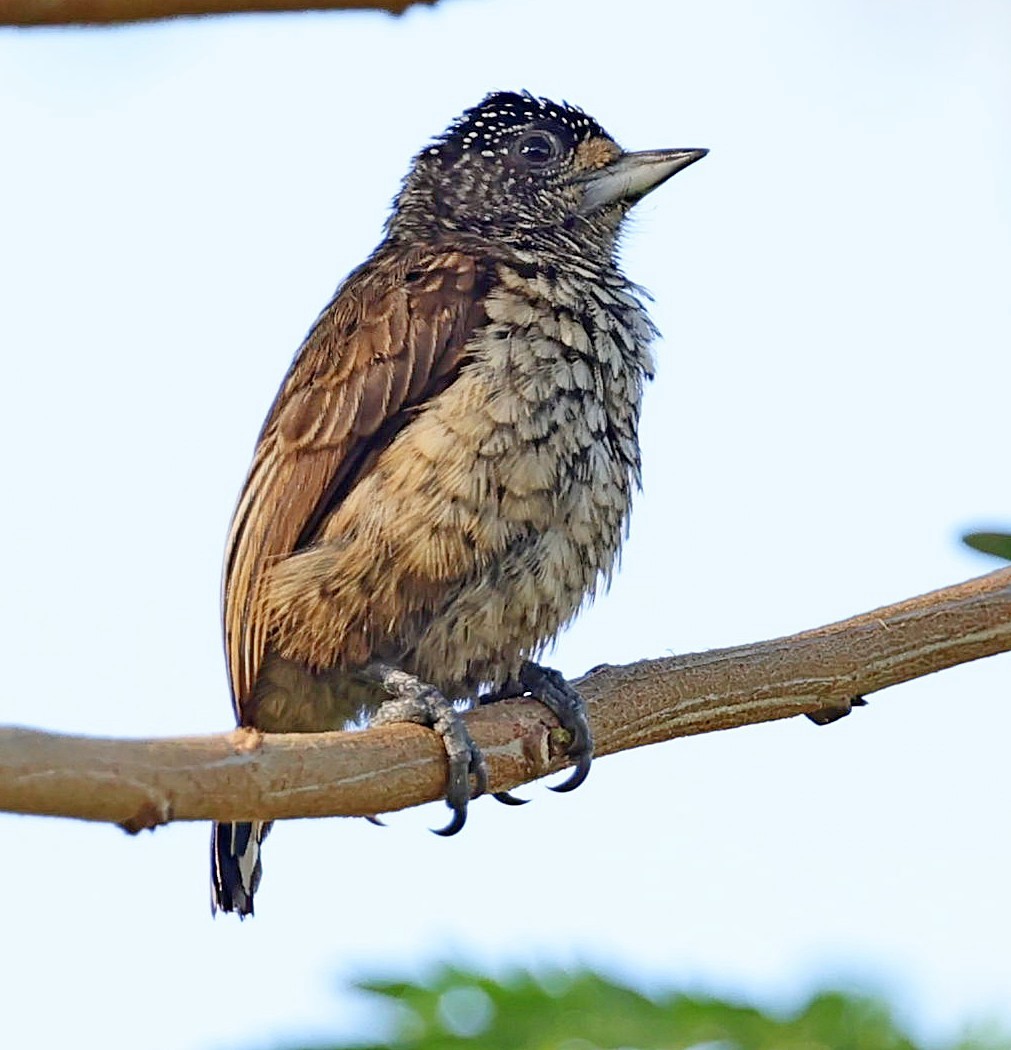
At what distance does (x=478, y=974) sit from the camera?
1628 millimetres

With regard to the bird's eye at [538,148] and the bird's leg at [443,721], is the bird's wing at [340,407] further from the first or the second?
the bird's eye at [538,148]

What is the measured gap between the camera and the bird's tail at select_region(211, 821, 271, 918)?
4680 mm

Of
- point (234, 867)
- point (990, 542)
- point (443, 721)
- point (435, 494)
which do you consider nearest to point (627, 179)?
point (435, 494)

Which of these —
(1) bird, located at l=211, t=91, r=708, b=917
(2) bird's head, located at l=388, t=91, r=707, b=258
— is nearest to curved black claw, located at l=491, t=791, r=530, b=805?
(1) bird, located at l=211, t=91, r=708, b=917

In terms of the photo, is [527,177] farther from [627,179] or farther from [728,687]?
[728,687]

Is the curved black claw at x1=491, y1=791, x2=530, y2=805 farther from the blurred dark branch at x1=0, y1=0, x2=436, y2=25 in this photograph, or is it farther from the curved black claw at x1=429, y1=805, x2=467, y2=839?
the blurred dark branch at x1=0, y1=0, x2=436, y2=25

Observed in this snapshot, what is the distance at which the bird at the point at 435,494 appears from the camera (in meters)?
4.25

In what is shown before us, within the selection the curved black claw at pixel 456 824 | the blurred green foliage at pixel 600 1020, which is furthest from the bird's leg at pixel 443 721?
the blurred green foliage at pixel 600 1020

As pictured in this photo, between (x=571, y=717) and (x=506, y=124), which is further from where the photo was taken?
(x=506, y=124)

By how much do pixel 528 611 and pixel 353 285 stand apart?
1.24 m

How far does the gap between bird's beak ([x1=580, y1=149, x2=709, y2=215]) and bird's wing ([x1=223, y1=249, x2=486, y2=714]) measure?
25.8 inches

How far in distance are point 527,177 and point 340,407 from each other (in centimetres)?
118

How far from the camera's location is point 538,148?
5.29 metres

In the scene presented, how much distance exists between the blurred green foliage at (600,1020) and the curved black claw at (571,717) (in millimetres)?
2407
